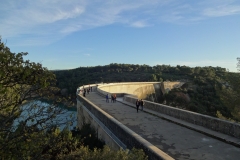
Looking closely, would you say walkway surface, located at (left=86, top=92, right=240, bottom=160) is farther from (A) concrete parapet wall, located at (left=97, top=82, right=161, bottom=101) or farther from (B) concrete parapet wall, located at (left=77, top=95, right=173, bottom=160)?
(A) concrete parapet wall, located at (left=97, top=82, right=161, bottom=101)

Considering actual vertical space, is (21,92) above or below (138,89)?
Result: above

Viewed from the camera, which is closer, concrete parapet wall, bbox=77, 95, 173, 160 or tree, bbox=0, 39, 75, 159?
tree, bbox=0, 39, 75, 159

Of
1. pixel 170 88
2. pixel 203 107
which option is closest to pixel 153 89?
pixel 170 88

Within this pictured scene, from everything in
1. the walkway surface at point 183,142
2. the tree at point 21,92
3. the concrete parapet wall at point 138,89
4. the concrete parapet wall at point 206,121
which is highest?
the tree at point 21,92

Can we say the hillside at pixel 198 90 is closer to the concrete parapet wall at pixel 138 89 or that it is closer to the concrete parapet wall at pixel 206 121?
the concrete parapet wall at pixel 138 89

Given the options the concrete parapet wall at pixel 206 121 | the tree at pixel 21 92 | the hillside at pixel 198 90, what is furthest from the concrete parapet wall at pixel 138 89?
the tree at pixel 21 92

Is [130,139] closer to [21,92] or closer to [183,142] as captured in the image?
[183,142]

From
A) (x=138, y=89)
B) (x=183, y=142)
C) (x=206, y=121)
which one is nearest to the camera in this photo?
(x=183, y=142)

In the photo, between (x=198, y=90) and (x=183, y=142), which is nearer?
(x=183, y=142)

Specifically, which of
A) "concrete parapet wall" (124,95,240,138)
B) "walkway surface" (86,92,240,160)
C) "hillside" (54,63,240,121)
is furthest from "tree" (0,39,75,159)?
"hillside" (54,63,240,121)

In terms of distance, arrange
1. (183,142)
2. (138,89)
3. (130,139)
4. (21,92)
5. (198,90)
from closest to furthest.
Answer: (21,92), (130,139), (183,142), (138,89), (198,90)

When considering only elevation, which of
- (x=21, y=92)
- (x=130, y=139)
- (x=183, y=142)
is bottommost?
(x=183, y=142)

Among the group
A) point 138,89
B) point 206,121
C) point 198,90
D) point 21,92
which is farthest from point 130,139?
point 198,90

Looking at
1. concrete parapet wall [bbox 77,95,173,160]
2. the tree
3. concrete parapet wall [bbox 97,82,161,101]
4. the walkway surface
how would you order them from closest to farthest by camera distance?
the tree, concrete parapet wall [bbox 77,95,173,160], the walkway surface, concrete parapet wall [bbox 97,82,161,101]
